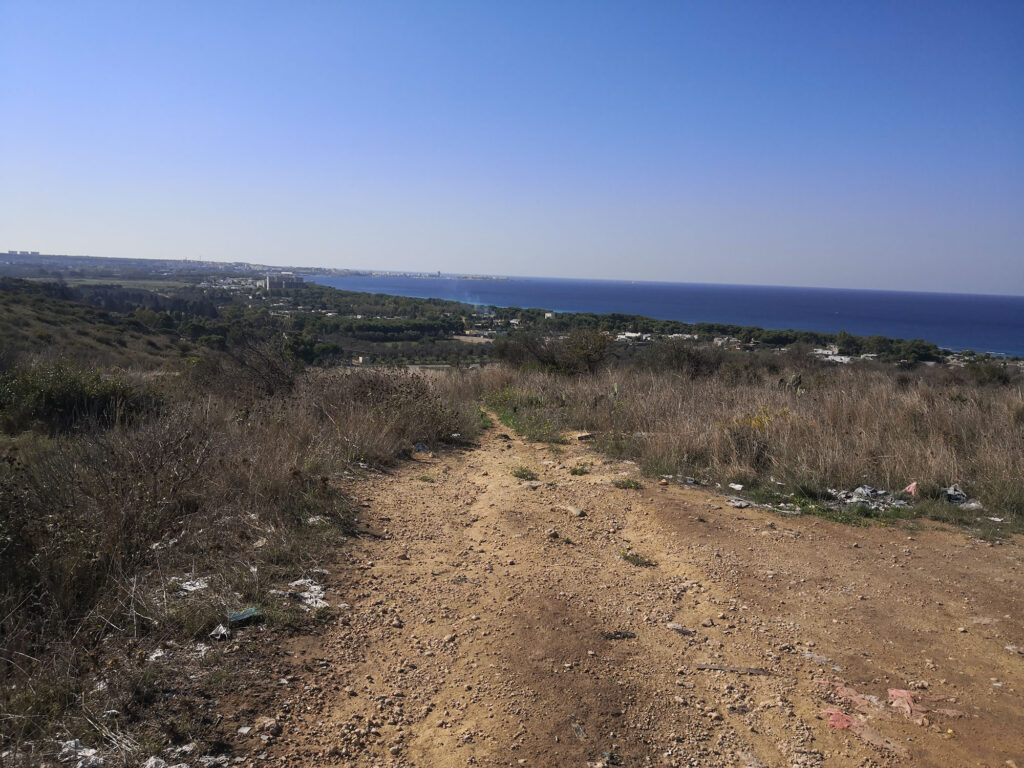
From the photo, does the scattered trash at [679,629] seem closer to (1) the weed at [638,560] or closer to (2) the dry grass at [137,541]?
(1) the weed at [638,560]

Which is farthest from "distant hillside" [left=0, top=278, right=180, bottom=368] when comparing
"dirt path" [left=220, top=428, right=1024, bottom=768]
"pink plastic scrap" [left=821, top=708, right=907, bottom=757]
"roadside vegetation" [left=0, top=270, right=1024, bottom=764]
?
"pink plastic scrap" [left=821, top=708, right=907, bottom=757]

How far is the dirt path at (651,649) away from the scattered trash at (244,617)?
0.31 m

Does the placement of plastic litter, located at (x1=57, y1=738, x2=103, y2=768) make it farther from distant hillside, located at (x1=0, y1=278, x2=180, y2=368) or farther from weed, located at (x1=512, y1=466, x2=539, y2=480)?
distant hillside, located at (x1=0, y1=278, x2=180, y2=368)

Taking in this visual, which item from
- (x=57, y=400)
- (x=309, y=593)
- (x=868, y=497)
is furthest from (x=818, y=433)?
(x=57, y=400)

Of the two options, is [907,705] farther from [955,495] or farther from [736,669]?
[955,495]

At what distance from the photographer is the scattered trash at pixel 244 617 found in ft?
10.3

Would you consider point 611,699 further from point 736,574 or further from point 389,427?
point 389,427

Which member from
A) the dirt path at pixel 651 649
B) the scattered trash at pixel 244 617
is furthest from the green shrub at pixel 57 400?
the scattered trash at pixel 244 617

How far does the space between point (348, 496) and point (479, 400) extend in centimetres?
640

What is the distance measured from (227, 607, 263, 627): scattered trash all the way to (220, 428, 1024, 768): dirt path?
0.31 m

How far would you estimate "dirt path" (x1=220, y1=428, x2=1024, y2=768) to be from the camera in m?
2.48

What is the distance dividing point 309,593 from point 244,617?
1.60 feet

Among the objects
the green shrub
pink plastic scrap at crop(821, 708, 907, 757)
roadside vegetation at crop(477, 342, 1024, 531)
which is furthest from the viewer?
the green shrub

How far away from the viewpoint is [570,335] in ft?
50.7
